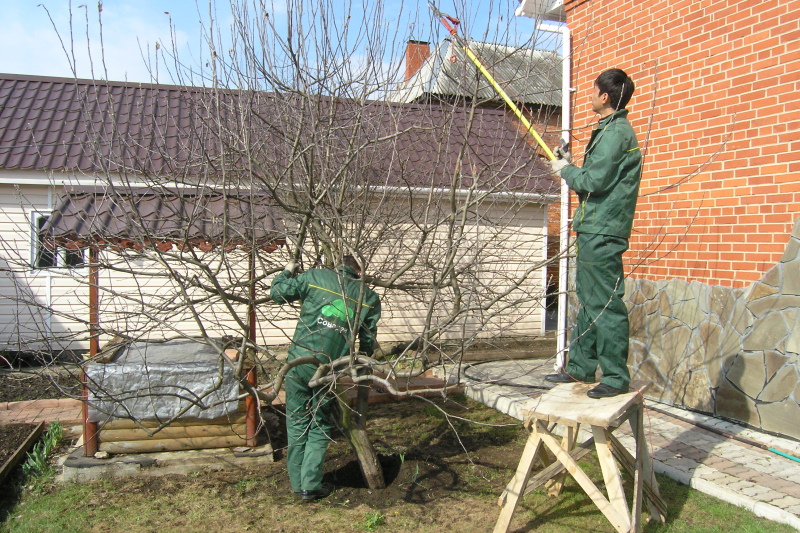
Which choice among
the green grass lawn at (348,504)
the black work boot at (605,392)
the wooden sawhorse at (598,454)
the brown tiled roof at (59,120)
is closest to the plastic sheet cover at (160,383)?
the green grass lawn at (348,504)

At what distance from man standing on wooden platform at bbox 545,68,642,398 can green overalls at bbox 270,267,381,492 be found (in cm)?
141

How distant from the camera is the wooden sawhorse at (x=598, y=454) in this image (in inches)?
131

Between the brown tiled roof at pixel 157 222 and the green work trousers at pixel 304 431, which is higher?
the brown tiled roof at pixel 157 222

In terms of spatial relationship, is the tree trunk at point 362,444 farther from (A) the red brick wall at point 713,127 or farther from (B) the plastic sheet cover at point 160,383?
(A) the red brick wall at point 713,127

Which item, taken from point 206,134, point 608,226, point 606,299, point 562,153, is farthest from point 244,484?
point 562,153

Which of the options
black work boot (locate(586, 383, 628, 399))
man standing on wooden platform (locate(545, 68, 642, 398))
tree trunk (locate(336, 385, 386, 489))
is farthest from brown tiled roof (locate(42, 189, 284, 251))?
black work boot (locate(586, 383, 628, 399))

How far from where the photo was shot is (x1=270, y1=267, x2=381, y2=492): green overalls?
13.2ft

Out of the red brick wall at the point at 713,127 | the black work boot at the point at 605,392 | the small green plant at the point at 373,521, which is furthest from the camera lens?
the red brick wall at the point at 713,127

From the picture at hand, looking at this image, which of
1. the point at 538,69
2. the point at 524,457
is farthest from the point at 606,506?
the point at 538,69

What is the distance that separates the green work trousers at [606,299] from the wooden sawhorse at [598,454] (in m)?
0.19

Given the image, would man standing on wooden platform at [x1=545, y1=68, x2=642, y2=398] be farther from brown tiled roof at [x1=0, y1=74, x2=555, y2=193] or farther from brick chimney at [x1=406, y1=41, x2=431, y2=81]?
brick chimney at [x1=406, y1=41, x2=431, y2=81]

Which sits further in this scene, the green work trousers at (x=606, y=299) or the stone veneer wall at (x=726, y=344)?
the stone veneer wall at (x=726, y=344)

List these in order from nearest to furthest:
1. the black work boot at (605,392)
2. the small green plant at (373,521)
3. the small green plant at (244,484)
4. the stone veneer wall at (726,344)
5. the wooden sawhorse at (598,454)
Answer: the wooden sawhorse at (598,454) < the black work boot at (605,392) < the small green plant at (373,521) < the small green plant at (244,484) < the stone veneer wall at (726,344)

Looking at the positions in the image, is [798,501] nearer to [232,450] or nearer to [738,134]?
[738,134]
